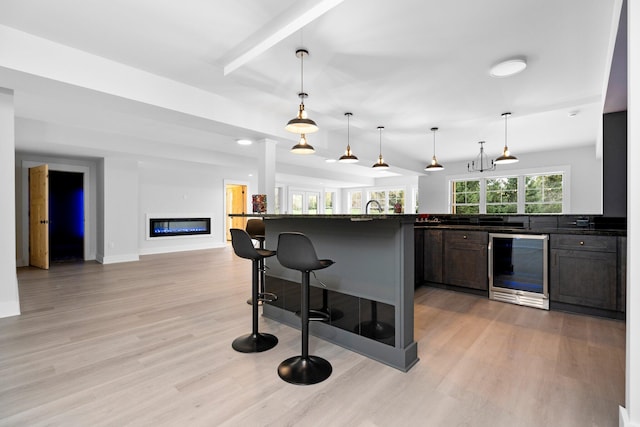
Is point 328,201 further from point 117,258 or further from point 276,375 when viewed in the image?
point 276,375

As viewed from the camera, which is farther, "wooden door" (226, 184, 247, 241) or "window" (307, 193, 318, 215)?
"window" (307, 193, 318, 215)

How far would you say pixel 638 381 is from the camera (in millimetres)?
1348

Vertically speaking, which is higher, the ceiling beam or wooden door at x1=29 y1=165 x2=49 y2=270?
the ceiling beam

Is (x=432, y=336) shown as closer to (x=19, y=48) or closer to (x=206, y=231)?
(x=19, y=48)

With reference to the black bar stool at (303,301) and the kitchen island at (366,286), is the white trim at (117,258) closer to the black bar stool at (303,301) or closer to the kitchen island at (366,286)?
the kitchen island at (366,286)

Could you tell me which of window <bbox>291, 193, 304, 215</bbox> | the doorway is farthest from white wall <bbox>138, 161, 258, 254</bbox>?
window <bbox>291, 193, 304, 215</bbox>

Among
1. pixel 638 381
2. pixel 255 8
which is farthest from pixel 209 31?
pixel 638 381

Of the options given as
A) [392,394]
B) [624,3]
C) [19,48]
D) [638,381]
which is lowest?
[392,394]

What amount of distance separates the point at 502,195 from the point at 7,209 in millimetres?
9809

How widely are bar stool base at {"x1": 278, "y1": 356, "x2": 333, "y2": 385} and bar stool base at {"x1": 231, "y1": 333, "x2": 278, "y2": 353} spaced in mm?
334

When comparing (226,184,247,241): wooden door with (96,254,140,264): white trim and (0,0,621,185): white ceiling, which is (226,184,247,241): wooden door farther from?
(0,0,621,185): white ceiling

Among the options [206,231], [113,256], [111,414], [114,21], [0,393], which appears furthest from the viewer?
[206,231]

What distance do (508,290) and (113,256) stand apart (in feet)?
24.5

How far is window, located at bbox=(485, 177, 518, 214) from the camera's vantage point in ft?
26.9
